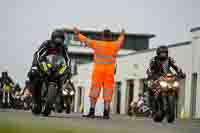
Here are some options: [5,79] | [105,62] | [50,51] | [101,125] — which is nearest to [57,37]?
[50,51]

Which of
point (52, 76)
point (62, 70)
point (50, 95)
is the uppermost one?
point (62, 70)

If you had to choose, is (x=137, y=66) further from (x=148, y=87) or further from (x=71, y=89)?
(x=148, y=87)

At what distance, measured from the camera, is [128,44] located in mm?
123125

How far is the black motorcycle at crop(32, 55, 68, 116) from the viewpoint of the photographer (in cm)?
1557

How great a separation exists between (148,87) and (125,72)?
136 feet

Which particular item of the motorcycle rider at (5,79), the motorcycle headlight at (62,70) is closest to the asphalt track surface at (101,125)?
the motorcycle headlight at (62,70)

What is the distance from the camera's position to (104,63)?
1680 cm

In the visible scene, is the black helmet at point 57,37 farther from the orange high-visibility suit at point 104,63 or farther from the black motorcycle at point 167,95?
the black motorcycle at point 167,95

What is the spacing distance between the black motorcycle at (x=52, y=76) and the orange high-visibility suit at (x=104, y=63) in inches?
35.4

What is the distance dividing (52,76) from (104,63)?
1.40 metres

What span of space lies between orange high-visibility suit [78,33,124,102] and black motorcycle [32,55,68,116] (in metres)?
0.90

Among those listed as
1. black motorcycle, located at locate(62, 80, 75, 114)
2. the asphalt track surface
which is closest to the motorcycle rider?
black motorcycle, located at locate(62, 80, 75, 114)

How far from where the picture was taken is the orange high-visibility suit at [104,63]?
659 inches

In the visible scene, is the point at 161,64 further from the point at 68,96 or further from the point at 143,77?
the point at 143,77
